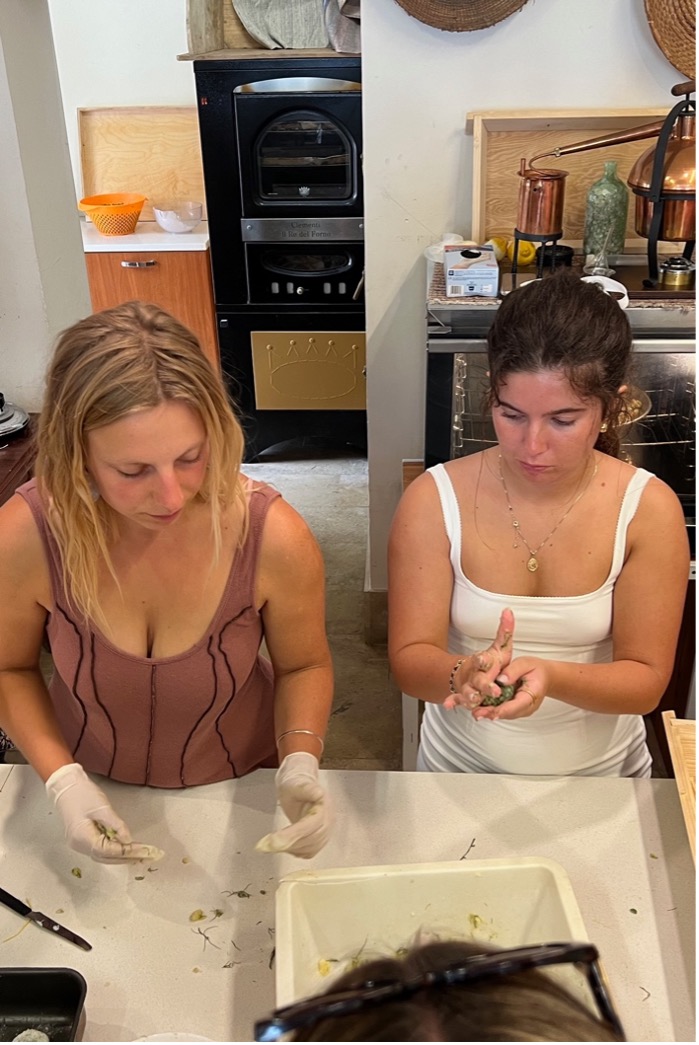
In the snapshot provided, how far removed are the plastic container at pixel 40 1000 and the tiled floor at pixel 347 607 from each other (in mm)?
1460

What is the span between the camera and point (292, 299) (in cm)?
379

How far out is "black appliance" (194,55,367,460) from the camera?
3.36m

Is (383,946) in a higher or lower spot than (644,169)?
lower

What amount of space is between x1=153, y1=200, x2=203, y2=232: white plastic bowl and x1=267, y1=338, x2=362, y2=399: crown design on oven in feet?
2.33

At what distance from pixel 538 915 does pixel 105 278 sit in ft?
11.9

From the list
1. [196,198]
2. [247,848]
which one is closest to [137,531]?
[247,848]

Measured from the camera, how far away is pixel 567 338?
1.29m

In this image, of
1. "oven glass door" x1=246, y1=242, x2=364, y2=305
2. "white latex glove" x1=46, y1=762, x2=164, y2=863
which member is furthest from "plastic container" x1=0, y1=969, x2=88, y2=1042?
"oven glass door" x1=246, y1=242, x2=364, y2=305

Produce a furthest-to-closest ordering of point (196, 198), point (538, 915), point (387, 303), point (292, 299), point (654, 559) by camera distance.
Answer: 1. point (196, 198)
2. point (292, 299)
3. point (387, 303)
4. point (654, 559)
5. point (538, 915)

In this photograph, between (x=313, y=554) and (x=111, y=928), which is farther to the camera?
(x=313, y=554)

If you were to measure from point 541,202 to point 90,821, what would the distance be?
1675mm

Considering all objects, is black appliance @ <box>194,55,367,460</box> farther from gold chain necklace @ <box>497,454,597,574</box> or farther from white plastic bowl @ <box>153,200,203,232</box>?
gold chain necklace @ <box>497,454,597,574</box>

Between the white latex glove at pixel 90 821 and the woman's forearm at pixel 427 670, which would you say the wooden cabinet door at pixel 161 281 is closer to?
the woman's forearm at pixel 427 670

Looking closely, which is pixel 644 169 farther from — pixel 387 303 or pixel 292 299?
pixel 292 299
